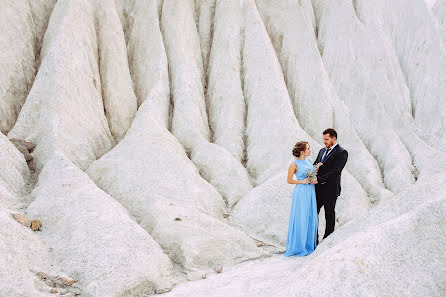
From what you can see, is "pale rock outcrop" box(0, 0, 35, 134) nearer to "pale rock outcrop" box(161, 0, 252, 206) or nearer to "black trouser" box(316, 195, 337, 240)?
"pale rock outcrop" box(161, 0, 252, 206)

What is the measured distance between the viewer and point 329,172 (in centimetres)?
712

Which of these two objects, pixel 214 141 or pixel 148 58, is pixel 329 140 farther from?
pixel 148 58

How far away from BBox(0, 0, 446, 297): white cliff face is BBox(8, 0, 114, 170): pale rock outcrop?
66 mm

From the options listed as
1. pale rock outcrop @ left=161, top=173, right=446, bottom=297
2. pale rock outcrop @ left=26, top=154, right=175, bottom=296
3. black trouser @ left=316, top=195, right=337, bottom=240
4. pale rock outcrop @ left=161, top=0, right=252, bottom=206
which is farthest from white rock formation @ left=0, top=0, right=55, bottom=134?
pale rock outcrop @ left=161, top=173, right=446, bottom=297

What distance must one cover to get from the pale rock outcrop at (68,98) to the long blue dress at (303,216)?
24.4ft

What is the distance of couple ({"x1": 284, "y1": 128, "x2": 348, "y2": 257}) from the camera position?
23.8ft

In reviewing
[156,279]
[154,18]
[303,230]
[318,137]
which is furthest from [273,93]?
[156,279]

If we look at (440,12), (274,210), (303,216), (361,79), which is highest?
(440,12)

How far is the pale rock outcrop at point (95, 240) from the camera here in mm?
7078

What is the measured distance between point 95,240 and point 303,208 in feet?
14.4

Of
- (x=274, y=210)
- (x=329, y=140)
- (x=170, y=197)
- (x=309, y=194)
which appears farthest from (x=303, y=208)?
(x=170, y=197)

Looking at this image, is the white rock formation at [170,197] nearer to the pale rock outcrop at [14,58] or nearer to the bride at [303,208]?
the bride at [303,208]

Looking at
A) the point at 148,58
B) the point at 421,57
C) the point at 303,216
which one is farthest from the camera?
the point at 421,57

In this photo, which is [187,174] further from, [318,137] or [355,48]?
[355,48]
